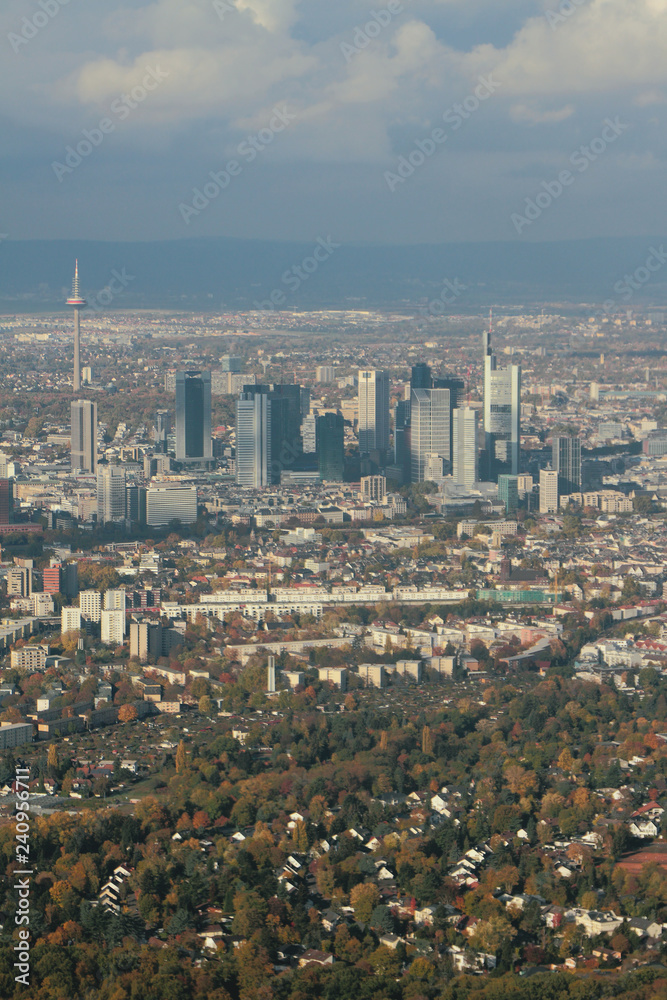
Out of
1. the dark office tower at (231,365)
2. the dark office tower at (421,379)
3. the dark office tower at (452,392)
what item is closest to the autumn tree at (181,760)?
the dark office tower at (452,392)

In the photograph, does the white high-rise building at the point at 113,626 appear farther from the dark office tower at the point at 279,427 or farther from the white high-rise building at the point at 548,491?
the dark office tower at the point at 279,427

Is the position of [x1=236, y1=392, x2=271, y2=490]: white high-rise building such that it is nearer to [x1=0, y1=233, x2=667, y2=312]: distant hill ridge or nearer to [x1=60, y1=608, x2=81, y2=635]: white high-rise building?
[x1=60, y1=608, x2=81, y2=635]: white high-rise building

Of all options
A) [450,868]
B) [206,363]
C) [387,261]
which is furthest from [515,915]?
[387,261]

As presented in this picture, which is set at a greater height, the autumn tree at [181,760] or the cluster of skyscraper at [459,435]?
the cluster of skyscraper at [459,435]

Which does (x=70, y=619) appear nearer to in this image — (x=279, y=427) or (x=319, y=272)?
(x=279, y=427)

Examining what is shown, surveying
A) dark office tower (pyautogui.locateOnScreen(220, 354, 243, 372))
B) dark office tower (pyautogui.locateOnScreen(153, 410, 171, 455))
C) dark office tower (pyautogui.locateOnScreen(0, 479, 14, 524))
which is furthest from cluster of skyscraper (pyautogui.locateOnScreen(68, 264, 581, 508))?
dark office tower (pyautogui.locateOnScreen(220, 354, 243, 372))
